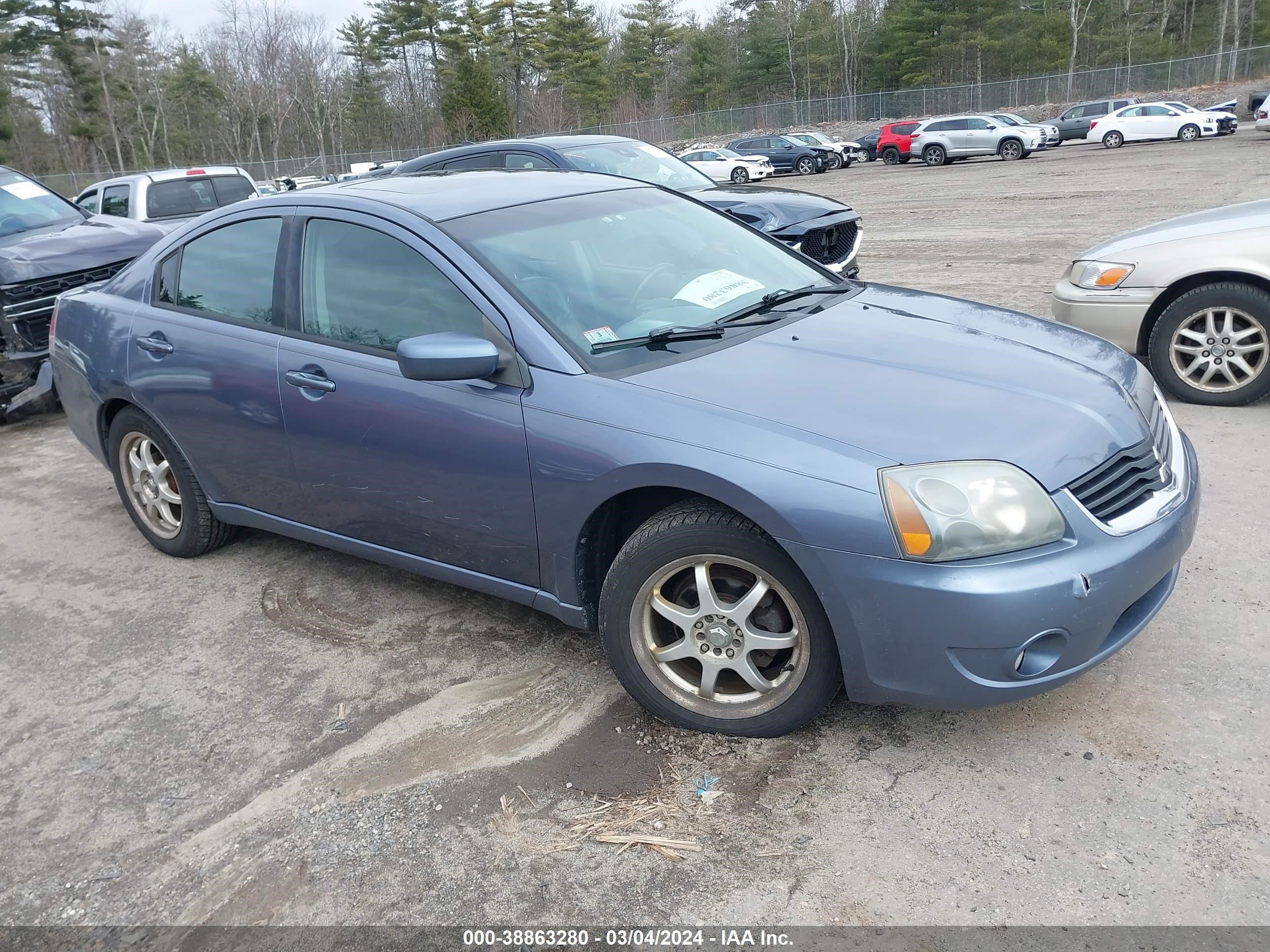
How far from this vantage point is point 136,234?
8164 mm

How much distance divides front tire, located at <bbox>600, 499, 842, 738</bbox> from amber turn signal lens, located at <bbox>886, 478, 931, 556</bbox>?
1.03ft

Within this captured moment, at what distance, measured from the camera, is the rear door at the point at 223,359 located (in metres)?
3.87

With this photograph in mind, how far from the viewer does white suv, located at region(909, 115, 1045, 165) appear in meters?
32.9

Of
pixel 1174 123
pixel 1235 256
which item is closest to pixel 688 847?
pixel 1235 256

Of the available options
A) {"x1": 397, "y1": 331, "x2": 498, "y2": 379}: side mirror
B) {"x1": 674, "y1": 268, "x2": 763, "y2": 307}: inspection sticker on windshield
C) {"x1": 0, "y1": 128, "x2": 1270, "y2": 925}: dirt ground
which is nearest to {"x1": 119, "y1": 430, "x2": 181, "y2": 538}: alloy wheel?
{"x1": 0, "y1": 128, "x2": 1270, "y2": 925}: dirt ground

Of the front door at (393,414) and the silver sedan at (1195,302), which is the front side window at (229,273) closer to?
the front door at (393,414)

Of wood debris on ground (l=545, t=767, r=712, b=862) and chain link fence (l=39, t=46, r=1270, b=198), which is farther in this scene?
chain link fence (l=39, t=46, r=1270, b=198)

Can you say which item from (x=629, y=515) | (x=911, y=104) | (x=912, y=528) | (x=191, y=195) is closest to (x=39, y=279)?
(x=191, y=195)

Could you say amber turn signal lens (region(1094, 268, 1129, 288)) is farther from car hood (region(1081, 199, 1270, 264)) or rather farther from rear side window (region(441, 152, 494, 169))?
rear side window (region(441, 152, 494, 169))

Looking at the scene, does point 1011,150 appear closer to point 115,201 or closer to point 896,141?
point 896,141

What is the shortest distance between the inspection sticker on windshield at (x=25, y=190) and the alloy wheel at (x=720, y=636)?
333 inches

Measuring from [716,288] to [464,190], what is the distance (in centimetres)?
107

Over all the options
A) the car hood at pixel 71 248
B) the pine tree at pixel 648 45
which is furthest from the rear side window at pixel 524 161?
the pine tree at pixel 648 45

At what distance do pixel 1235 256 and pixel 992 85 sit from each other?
5536 centimetres
